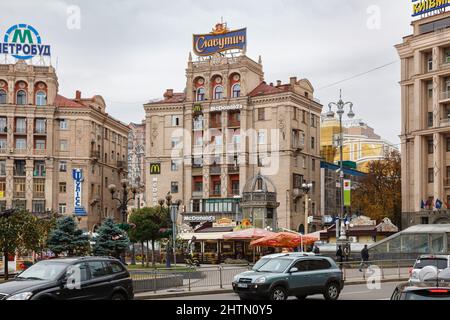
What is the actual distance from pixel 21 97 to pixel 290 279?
69.1 metres

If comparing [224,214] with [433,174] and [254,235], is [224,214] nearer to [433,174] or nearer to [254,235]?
[433,174]

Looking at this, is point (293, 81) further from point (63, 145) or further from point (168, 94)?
point (63, 145)

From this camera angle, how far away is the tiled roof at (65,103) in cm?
8662

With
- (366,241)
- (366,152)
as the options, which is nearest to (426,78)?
(366,241)

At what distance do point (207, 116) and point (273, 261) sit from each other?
6052 centimetres

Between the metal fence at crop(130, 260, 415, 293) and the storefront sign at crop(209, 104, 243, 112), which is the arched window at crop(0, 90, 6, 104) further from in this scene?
the metal fence at crop(130, 260, 415, 293)

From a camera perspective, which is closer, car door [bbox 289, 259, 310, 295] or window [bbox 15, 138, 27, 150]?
car door [bbox 289, 259, 310, 295]

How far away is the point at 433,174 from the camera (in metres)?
68.1

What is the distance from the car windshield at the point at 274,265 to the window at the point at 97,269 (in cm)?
640

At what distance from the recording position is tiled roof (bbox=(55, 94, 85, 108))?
86.6 metres

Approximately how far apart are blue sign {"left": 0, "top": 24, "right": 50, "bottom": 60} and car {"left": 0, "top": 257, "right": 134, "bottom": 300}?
69082mm

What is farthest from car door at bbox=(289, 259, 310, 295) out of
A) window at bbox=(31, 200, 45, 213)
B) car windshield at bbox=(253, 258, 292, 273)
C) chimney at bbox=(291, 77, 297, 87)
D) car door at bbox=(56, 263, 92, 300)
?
window at bbox=(31, 200, 45, 213)

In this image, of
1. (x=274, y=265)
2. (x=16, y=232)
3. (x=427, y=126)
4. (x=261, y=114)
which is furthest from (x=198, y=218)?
(x=274, y=265)

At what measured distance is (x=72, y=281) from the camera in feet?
57.9
